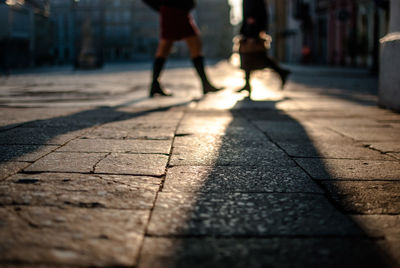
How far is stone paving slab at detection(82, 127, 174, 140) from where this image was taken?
125 inches

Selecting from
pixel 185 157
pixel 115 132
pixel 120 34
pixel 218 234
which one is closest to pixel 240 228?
pixel 218 234

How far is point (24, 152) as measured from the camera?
101 inches

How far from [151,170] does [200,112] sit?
2.66 m

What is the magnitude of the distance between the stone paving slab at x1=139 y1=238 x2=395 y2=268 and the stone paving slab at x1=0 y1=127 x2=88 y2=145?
176 cm

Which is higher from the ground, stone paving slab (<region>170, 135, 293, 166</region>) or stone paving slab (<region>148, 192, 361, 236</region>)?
stone paving slab (<region>170, 135, 293, 166</region>)

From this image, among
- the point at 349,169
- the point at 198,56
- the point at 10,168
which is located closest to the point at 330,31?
the point at 198,56

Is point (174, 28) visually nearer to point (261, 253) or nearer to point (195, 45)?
point (195, 45)

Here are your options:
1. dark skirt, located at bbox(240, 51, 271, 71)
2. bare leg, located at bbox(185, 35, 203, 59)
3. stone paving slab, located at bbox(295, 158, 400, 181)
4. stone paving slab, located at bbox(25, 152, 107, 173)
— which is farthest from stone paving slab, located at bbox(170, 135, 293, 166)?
dark skirt, located at bbox(240, 51, 271, 71)

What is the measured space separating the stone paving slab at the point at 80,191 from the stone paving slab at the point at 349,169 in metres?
0.75

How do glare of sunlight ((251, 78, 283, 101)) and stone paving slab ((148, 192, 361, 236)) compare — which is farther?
glare of sunlight ((251, 78, 283, 101))

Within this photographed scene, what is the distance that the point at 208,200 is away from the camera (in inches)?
69.2

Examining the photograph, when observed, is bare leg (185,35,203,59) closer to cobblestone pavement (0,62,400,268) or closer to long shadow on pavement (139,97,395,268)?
cobblestone pavement (0,62,400,268)

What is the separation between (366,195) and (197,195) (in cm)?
64

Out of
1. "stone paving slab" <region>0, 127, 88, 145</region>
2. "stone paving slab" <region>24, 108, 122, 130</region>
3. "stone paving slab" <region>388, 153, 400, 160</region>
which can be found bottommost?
"stone paving slab" <region>388, 153, 400, 160</region>
